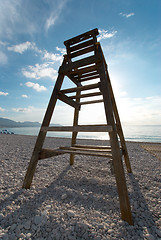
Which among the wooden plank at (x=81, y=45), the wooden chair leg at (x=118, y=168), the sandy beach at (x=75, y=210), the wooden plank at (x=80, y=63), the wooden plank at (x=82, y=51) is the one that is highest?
the wooden plank at (x=81, y=45)

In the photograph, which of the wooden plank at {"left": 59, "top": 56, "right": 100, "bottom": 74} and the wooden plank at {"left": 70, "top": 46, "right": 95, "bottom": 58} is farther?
the wooden plank at {"left": 70, "top": 46, "right": 95, "bottom": 58}

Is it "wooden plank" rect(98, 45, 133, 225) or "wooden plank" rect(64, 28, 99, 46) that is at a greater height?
"wooden plank" rect(64, 28, 99, 46)

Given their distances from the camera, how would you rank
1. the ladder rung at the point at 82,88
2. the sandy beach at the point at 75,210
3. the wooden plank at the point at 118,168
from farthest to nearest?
the ladder rung at the point at 82,88 < the wooden plank at the point at 118,168 < the sandy beach at the point at 75,210

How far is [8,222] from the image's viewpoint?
1.64m

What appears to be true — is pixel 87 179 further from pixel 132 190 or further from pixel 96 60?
pixel 96 60

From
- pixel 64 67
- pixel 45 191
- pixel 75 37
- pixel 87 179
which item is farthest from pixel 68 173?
pixel 75 37

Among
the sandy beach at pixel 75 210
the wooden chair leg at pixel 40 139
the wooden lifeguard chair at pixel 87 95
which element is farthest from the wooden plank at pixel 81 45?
the sandy beach at pixel 75 210

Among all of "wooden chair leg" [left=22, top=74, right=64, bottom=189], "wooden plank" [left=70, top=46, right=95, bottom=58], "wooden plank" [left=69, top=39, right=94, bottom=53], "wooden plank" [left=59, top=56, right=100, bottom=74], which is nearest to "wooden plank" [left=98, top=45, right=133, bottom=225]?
"wooden plank" [left=59, top=56, right=100, bottom=74]

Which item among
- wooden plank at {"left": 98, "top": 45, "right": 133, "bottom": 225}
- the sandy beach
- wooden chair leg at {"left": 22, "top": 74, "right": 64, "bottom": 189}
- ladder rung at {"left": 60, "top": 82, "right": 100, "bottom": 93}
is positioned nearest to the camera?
the sandy beach

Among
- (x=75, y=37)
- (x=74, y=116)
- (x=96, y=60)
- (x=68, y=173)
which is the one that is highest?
(x=75, y=37)

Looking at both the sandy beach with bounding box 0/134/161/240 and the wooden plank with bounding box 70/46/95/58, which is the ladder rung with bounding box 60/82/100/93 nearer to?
the wooden plank with bounding box 70/46/95/58

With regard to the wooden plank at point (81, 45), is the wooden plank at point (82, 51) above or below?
below

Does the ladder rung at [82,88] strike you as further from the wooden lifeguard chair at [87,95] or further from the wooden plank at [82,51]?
the wooden plank at [82,51]

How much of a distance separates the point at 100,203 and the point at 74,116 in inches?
98.1
